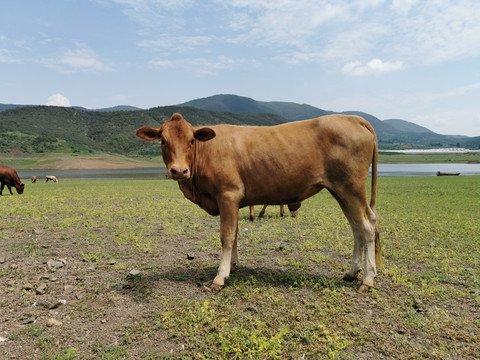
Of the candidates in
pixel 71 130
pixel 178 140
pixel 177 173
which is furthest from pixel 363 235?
pixel 71 130

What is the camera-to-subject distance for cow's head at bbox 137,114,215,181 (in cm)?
491

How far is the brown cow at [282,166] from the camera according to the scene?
208 inches

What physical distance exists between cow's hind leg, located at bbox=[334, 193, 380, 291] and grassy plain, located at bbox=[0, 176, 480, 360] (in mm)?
262

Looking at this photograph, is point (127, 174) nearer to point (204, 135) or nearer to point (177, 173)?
point (204, 135)

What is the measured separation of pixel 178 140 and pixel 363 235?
3670 mm

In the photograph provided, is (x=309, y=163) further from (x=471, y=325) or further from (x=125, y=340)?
(x=125, y=340)

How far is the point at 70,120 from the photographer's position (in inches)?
6673

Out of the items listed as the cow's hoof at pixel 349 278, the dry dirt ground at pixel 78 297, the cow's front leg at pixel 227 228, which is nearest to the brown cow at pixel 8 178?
the dry dirt ground at pixel 78 297

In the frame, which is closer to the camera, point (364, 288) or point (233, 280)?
point (364, 288)

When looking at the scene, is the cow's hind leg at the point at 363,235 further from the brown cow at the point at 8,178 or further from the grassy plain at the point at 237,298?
the brown cow at the point at 8,178

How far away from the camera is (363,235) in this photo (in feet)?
17.8

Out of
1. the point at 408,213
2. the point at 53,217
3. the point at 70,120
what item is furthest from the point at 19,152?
the point at 408,213

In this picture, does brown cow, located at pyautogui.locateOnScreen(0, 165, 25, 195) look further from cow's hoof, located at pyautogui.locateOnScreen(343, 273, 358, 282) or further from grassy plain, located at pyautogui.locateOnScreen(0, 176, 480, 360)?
cow's hoof, located at pyautogui.locateOnScreen(343, 273, 358, 282)

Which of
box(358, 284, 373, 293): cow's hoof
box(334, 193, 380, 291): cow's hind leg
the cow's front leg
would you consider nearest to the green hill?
the cow's front leg
